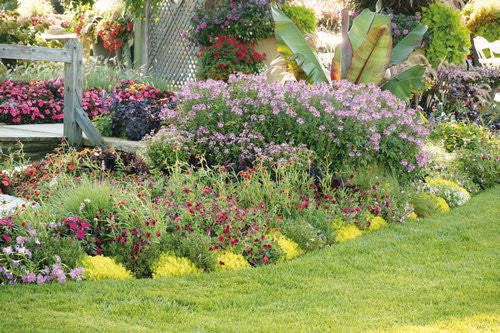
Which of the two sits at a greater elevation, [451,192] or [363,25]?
[363,25]

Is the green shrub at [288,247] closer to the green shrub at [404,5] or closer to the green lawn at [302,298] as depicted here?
the green lawn at [302,298]

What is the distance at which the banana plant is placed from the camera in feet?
23.8

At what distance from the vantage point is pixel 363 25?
755 cm

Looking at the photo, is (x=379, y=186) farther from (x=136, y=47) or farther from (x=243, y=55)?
(x=136, y=47)

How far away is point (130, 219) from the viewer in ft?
13.0

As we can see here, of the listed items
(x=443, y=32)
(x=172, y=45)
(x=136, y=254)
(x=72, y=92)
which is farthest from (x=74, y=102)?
(x=443, y=32)

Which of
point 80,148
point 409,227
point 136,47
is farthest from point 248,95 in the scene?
point 136,47

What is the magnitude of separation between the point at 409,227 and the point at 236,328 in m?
2.77

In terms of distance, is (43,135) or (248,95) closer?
(248,95)

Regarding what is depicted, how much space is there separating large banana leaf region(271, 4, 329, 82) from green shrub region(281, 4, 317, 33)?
13.6ft

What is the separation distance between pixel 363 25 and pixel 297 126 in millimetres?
2645

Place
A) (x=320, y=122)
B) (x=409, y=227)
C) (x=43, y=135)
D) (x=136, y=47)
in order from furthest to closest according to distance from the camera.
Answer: (x=136, y=47), (x=43, y=135), (x=320, y=122), (x=409, y=227)

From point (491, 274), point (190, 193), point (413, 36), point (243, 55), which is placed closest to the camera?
point (491, 274)

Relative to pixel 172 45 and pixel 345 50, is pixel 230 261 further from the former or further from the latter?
pixel 172 45
